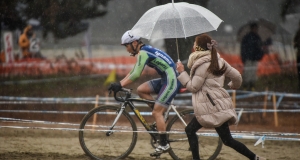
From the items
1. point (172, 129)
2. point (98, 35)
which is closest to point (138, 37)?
point (172, 129)

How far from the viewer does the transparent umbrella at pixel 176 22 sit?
7.02 meters

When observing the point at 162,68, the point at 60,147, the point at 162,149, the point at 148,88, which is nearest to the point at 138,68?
the point at 162,68

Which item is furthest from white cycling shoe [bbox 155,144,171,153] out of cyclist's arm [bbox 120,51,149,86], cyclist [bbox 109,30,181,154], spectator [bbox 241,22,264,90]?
spectator [bbox 241,22,264,90]

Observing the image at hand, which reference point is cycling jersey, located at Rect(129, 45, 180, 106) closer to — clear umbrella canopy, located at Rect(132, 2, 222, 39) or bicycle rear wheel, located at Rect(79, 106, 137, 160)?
clear umbrella canopy, located at Rect(132, 2, 222, 39)

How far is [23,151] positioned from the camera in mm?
8641

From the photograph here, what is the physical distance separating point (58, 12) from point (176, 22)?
17.8 feet

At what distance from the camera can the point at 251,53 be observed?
12.2 m

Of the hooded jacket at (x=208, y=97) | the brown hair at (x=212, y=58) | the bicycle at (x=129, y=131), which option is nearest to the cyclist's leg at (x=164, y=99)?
the bicycle at (x=129, y=131)

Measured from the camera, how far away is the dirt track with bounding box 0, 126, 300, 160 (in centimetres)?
832

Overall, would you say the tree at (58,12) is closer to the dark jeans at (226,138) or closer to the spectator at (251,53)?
the spectator at (251,53)

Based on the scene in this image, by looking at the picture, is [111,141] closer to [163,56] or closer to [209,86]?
[163,56]

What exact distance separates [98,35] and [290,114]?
4.46 m

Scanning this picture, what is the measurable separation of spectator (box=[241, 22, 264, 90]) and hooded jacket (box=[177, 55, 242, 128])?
5505mm

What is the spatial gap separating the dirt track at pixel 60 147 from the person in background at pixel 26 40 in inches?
88.3
